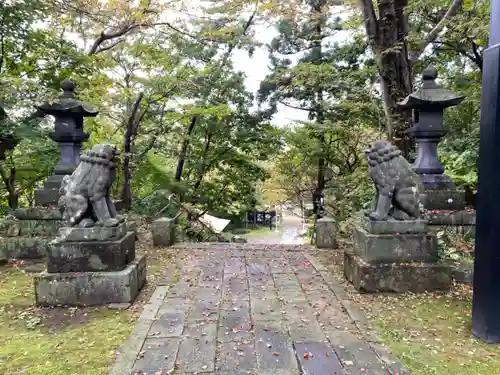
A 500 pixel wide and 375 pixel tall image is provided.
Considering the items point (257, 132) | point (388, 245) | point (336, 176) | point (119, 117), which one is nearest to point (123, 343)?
point (388, 245)

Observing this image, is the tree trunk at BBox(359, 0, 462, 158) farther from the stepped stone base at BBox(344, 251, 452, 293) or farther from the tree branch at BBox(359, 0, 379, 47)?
the stepped stone base at BBox(344, 251, 452, 293)

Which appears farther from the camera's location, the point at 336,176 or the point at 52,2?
the point at 336,176

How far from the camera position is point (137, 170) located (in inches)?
346

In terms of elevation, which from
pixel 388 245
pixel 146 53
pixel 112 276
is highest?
pixel 146 53

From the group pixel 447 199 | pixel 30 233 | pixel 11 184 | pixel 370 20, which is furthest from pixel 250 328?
pixel 11 184

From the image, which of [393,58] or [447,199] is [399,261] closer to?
[447,199]

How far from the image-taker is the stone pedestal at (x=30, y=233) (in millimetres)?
4863

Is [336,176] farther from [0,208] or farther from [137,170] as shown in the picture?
[0,208]

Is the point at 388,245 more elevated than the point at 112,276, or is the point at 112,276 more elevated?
the point at 388,245

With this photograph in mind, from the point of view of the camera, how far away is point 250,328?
294 cm

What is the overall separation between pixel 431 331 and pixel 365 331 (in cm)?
58

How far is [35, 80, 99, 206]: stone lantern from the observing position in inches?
198

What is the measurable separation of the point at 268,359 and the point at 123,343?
1.19m

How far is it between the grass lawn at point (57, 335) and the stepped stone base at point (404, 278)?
2502 millimetres
